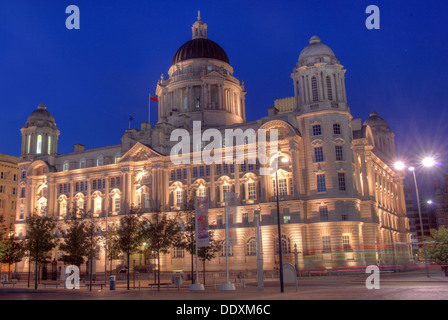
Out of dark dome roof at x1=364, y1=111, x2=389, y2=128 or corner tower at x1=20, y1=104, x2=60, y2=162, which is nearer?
corner tower at x1=20, y1=104, x2=60, y2=162

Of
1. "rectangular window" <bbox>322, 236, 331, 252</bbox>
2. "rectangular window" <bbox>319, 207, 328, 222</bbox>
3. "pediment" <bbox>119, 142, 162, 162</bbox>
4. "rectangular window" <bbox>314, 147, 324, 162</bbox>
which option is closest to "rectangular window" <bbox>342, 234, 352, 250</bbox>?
"rectangular window" <bbox>322, 236, 331, 252</bbox>

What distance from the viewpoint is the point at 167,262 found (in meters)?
72.8

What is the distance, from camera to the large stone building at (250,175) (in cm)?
6450

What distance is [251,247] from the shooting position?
6794 cm

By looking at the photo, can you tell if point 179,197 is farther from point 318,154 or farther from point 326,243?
point 326,243

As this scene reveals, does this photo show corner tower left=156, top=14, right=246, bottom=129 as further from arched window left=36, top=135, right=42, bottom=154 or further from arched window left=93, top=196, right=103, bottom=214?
arched window left=36, top=135, right=42, bottom=154

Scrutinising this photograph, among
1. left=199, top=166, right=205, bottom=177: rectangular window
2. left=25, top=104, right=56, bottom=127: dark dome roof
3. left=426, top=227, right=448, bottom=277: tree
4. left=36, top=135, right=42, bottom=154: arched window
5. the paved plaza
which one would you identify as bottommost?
the paved plaza

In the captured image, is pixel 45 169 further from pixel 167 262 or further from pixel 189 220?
pixel 189 220

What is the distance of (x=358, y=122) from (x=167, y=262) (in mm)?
37479

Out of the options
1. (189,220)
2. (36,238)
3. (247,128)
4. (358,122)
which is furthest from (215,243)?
(358,122)

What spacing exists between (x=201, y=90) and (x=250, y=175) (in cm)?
2897

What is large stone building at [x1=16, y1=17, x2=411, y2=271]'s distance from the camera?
6450cm

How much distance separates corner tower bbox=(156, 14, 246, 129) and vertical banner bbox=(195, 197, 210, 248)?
163ft

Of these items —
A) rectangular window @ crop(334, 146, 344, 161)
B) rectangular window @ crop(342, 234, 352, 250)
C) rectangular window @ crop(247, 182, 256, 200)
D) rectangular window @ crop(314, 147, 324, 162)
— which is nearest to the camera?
rectangular window @ crop(342, 234, 352, 250)
